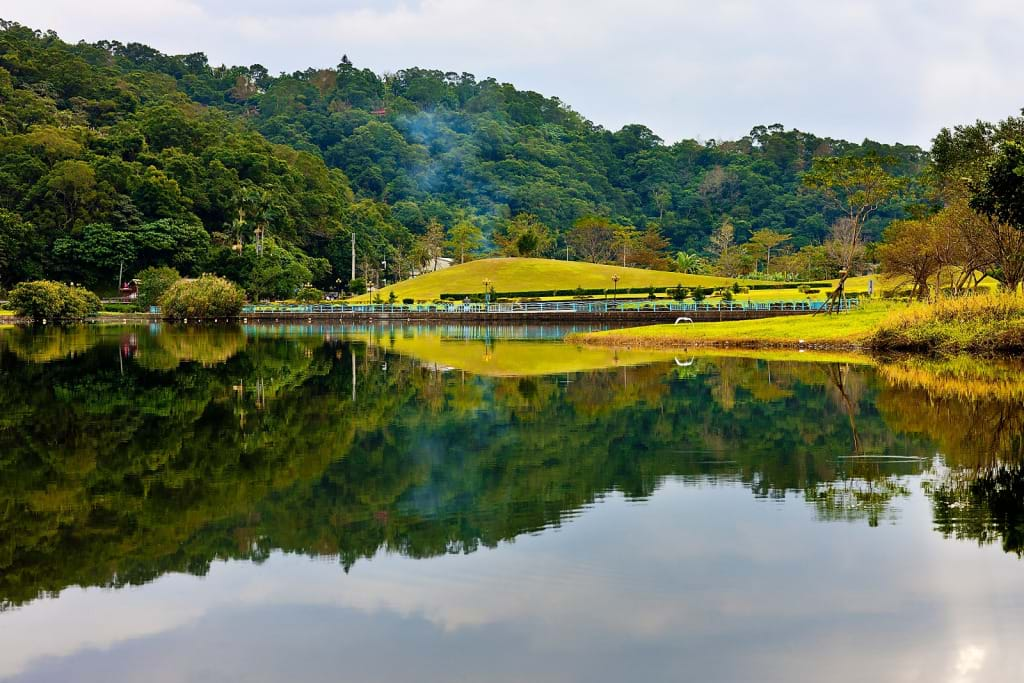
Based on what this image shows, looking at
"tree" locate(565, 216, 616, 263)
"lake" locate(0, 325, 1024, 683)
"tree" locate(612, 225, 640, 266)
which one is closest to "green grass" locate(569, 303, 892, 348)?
"lake" locate(0, 325, 1024, 683)

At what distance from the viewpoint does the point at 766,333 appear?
43.1 m

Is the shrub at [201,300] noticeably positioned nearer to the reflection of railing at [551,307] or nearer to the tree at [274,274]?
the reflection of railing at [551,307]

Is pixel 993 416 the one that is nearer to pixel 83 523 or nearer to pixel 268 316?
pixel 83 523

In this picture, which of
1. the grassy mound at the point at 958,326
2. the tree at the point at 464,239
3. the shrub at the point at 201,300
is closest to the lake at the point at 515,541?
the grassy mound at the point at 958,326

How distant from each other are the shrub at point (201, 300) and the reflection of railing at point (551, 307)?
2.84 metres

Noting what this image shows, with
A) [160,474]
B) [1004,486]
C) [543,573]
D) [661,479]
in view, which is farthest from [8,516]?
[1004,486]

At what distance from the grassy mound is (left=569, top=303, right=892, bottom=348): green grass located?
235 cm

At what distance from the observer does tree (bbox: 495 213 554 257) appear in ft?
406

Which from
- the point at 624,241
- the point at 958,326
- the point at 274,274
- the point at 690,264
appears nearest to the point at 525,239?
the point at 624,241

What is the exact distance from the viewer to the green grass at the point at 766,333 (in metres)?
40.0

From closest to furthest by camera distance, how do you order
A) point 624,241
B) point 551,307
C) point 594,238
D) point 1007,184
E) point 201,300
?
point 1007,184 < point 551,307 < point 201,300 < point 624,241 < point 594,238

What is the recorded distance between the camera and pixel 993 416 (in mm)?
17859

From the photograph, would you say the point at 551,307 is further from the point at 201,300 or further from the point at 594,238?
the point at 594,238

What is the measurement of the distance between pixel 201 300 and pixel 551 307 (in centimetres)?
2845
